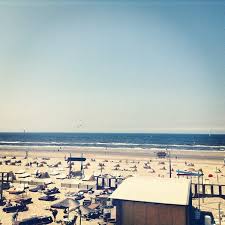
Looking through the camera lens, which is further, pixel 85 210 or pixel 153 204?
pixel 85 210

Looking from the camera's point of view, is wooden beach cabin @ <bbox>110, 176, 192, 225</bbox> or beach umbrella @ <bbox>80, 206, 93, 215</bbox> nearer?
wooden beach cabin @ <bbox>110, 176, 192, 225</bbox>

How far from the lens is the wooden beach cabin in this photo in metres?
26.3

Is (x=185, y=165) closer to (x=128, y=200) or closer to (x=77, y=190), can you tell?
(x=77, y=190)

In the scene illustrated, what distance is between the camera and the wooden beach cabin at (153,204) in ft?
86.3

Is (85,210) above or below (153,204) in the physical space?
below

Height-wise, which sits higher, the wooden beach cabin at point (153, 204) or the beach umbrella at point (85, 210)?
the wooden beach cabin at point (153, 204)

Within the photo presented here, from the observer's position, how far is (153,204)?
26.9 m

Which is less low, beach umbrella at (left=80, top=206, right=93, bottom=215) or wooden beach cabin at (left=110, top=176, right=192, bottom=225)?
wooden beach cabin at (left=110, top=176, right=192, bottom=225)

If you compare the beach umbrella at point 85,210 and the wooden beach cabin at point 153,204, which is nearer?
the wooden beach cabin at point 153,204

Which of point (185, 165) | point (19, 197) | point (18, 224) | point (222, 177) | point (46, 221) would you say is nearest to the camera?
point (18, 224)

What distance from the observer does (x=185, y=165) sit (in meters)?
76.5

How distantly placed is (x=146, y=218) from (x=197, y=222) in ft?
24.7

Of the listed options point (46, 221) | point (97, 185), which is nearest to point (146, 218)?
point (46, 221)

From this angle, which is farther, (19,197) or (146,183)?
(19,197)
